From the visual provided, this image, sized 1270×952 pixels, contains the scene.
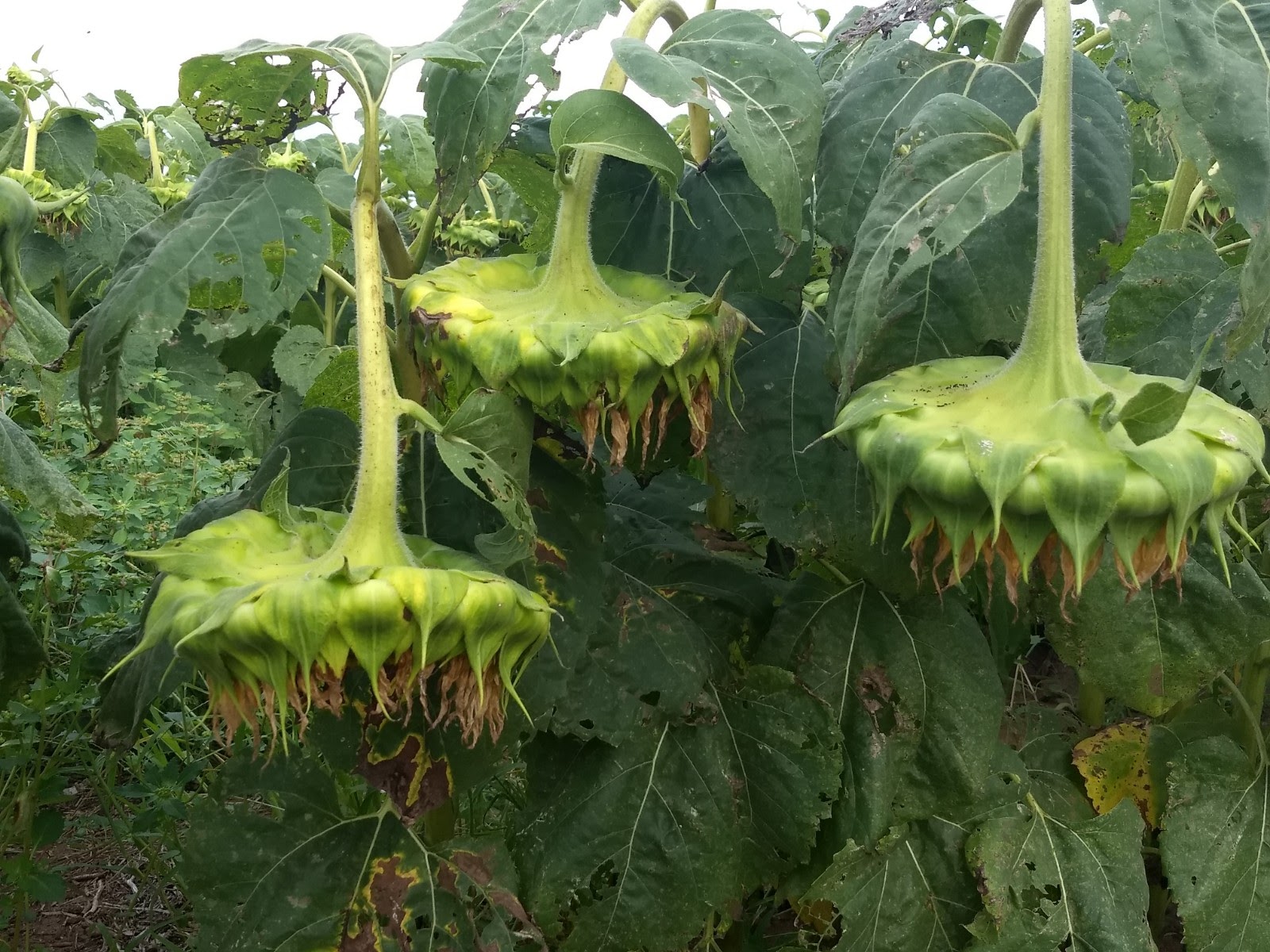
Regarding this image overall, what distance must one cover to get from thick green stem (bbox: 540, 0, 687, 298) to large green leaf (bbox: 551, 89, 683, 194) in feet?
0.26

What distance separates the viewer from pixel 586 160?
1.05 m

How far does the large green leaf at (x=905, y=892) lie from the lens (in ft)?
4.56

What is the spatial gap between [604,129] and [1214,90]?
0.49 metres

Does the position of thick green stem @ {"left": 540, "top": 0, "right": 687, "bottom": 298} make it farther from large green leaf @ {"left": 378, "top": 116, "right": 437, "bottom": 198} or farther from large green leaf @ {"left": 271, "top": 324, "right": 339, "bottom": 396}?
large green leaf @ {"left": 271, "top": 324, "right": 339, "bottom": 396}

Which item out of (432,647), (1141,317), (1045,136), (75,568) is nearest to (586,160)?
(1045,136)

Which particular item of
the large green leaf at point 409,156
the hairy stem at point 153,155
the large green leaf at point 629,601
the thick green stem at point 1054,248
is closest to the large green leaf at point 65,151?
the hairy stem at point 153,155

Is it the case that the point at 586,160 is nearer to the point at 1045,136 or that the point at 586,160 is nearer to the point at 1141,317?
the point at 1045,136

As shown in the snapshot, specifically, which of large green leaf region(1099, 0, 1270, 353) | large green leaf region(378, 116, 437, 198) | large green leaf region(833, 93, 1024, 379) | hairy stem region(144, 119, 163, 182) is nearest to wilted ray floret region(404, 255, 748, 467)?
large green leaf region(833, 93, 1024, 379)

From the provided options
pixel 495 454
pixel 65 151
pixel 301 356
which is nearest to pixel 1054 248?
pixel 495 454

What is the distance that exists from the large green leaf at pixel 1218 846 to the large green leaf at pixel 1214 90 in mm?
914

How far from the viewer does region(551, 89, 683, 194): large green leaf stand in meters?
0.94

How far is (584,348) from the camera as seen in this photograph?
901 millimetres

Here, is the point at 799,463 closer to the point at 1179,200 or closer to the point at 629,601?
the point at 629,601

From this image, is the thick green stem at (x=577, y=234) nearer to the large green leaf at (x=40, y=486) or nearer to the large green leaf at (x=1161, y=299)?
the large green leaf at (x=1161, y=299)
